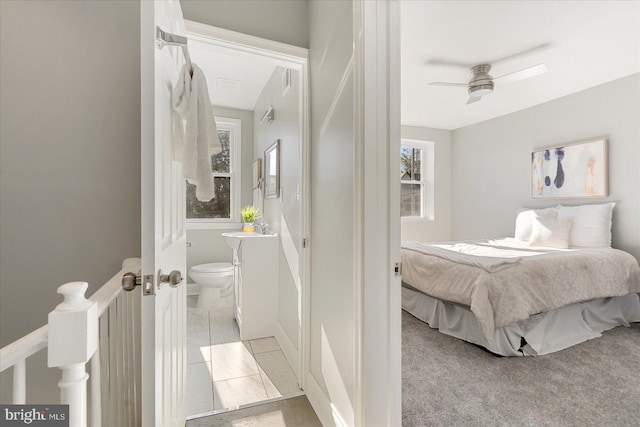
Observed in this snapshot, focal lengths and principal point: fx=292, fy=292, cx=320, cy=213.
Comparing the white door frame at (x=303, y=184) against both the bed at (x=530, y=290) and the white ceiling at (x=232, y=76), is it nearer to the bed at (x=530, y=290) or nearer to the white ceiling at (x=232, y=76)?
the white ceiling at (x=232, y=76)

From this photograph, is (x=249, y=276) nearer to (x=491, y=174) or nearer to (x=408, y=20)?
(x=408, y=20)

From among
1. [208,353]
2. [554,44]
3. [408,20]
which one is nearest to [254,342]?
[208,353]

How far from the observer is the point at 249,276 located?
260 cm

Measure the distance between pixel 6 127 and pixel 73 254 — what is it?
2.15 ft

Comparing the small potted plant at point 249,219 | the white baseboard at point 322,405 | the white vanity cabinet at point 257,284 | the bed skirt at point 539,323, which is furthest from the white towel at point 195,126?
the bed skirt at point 539,323

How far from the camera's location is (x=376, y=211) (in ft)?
4.02

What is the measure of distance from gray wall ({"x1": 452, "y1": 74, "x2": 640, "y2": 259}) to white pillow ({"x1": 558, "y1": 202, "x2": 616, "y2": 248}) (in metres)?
0.16

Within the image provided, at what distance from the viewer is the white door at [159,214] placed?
87 cm

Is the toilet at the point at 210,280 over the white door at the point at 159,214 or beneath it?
beneath

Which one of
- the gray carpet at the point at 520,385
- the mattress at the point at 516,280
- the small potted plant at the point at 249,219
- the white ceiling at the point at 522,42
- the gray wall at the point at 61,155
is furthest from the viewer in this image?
the small potted plant at the point at 249,219

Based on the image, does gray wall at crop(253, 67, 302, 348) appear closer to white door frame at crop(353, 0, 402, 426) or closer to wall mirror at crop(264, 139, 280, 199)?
wall mirror at crop(264, 139, 280, 199)

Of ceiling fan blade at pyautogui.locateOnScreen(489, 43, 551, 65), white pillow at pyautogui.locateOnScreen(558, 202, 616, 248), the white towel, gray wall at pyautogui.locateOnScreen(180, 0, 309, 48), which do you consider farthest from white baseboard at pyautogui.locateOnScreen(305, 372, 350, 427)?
white pillow at pyautogui.locateOnScreen(558, 202, 616, 248)

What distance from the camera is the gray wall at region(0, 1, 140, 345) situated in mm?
1370

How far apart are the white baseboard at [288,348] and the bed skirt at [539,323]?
55.8 inches
